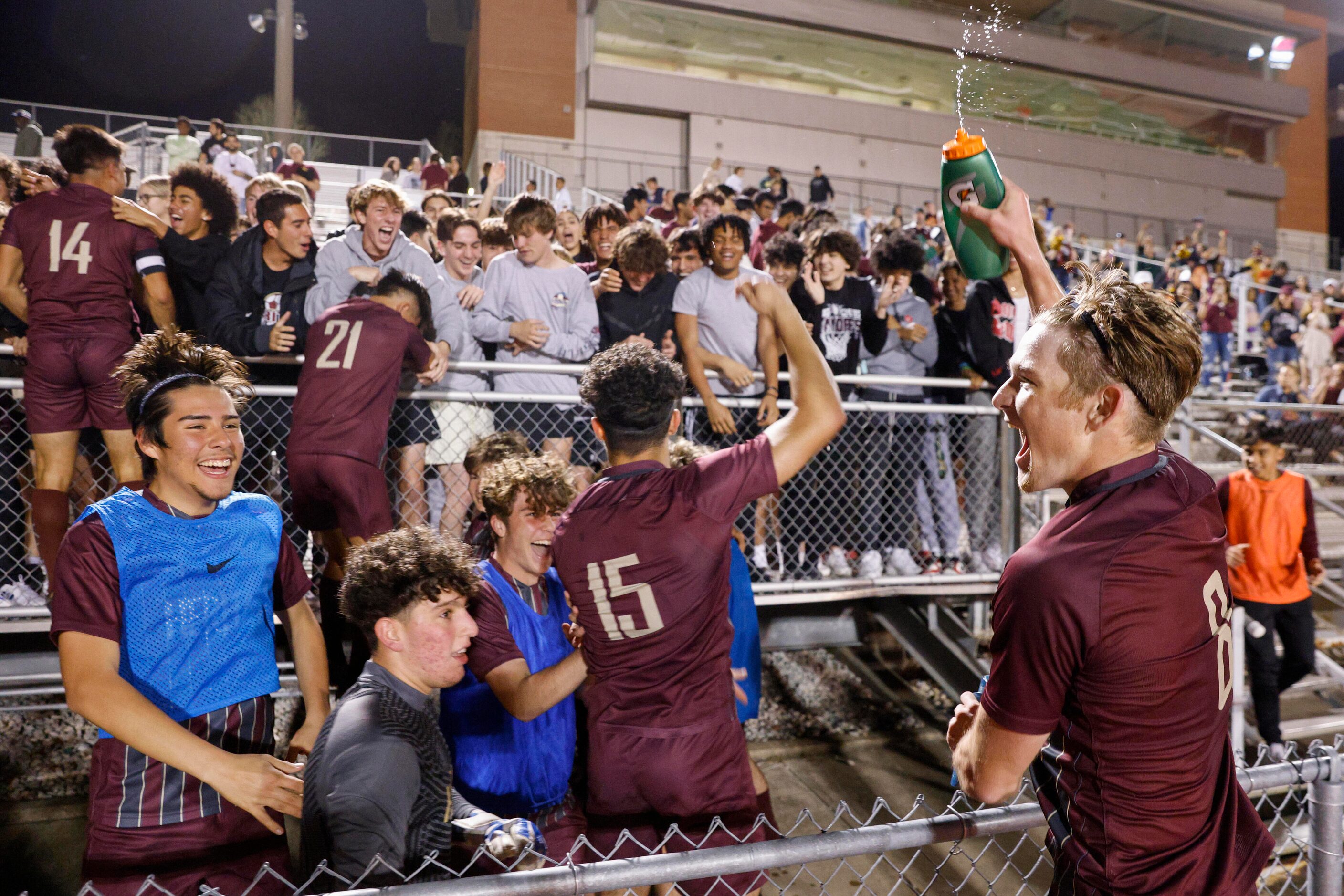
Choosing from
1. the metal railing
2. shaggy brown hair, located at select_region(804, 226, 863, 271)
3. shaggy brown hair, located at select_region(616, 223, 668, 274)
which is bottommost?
shaggy brown hair, located at select_region(616, 223, 668, 274)

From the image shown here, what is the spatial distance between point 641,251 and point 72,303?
123 inches

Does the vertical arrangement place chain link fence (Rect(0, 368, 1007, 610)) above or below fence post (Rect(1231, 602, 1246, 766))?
above

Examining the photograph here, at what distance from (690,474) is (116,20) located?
39.8m

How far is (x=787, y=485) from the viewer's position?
583cm

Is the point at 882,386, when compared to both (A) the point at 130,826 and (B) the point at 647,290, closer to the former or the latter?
(B) the point at 647,290

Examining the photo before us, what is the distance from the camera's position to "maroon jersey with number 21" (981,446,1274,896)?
157 cm

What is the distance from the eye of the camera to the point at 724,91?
81.6 feet

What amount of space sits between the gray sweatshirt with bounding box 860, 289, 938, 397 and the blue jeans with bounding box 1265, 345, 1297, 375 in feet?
31.9

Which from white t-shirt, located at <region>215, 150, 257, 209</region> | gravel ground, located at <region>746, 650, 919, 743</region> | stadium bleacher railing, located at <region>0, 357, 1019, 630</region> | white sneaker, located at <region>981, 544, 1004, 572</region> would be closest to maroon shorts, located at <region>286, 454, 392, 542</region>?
stadium bleacher railing, located at <region>0, 357, 1019, 630</region>

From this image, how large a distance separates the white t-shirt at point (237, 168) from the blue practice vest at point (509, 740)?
12480 mm

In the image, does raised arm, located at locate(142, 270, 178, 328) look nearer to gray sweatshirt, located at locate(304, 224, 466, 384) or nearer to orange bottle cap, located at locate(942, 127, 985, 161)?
gray sweatshirt, located at locate(304, 224, 466, 384)

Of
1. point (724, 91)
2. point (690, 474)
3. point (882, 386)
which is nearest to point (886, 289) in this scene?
point (882, 386)

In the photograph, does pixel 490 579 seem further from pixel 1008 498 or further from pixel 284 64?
pixel 284 64

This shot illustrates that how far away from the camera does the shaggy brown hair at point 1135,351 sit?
1.64m
